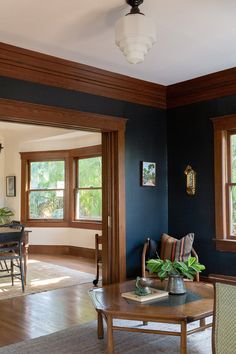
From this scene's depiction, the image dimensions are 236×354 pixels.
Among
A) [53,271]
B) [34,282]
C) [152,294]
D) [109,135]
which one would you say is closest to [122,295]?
[152,294]

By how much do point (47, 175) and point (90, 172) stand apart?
3.85 ft

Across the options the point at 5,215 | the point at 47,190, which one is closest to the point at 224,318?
the point at 47,190

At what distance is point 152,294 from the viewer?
3.06m

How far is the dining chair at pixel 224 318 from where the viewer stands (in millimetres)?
2121

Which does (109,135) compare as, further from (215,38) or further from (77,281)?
(77,281)

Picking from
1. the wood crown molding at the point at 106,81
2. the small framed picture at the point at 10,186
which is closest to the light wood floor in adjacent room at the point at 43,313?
the wood crown molding at the point at 106,81

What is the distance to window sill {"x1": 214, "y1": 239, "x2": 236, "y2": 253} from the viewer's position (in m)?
4.57

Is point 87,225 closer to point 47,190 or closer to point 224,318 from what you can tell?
point 47,190

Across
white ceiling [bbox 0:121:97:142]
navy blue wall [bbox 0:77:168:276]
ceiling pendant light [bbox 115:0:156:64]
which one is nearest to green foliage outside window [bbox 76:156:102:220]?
white ceiling [bbox 0:121:97:142]

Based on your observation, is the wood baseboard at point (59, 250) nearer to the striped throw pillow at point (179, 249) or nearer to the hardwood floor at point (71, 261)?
the hardwood floor at point (71, 261)

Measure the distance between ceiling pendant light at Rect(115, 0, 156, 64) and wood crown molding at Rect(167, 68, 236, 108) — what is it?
2.00 m

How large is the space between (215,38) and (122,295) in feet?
8.35

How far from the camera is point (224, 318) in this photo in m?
2.16

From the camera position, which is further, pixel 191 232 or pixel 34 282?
pixel 34 282
